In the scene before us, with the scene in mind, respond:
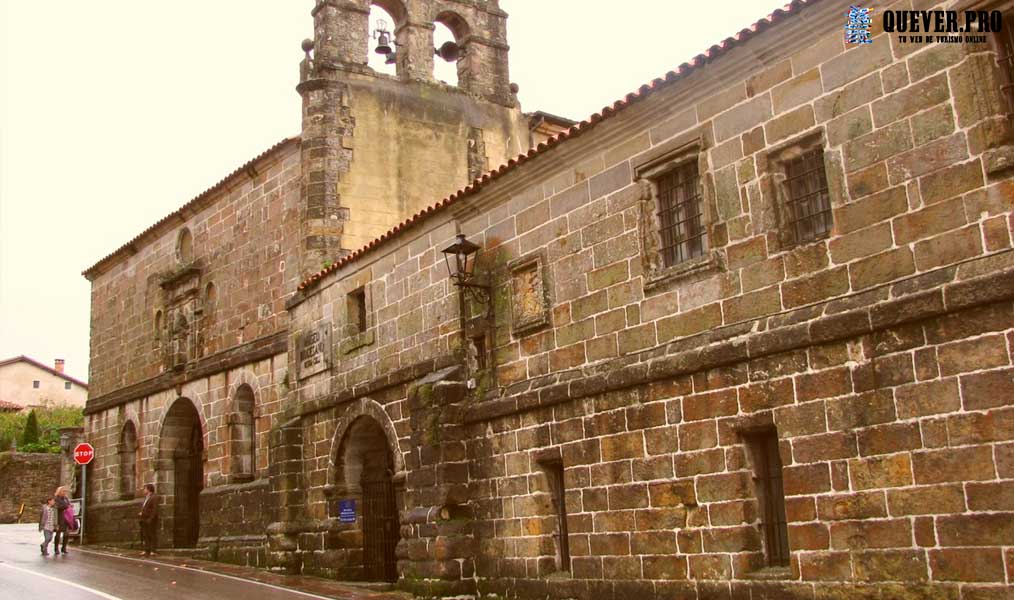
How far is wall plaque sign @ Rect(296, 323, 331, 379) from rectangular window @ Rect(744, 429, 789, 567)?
360 inches

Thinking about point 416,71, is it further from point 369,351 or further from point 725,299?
point 725,299

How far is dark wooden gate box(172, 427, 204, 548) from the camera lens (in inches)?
931

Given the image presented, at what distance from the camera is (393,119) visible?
64.9 ft

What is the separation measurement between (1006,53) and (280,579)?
12916 mm

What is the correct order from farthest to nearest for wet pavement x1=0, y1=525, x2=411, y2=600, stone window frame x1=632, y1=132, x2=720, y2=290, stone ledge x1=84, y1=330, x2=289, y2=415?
stone ledge x1=84, y1=330, x2=289, y2=415
wet pavement x1=0, y1=525, x2=411, y2=600
stone window frame x1=632, y1=132, x2=720, y2=290

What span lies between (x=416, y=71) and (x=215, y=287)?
7107 millimetres

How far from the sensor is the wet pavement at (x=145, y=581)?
13141mm

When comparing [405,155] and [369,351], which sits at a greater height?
[405,155]

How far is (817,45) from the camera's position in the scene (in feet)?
30.1

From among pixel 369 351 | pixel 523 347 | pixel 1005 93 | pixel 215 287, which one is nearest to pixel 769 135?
pixel 1005 93

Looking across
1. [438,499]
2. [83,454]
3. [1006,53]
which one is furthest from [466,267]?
[83,454]

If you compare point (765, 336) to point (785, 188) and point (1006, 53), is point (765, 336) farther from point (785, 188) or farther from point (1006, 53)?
point (1006, 53)

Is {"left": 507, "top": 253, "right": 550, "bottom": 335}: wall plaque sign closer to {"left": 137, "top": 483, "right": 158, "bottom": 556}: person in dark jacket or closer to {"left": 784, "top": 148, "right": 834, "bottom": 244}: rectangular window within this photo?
{"left": 784, "top": 148, "right": 834, "bottom": 244}: rectangular window

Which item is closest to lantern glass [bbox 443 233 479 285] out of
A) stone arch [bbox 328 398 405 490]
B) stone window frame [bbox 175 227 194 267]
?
stone arch [bbox 328 398 405 490]
